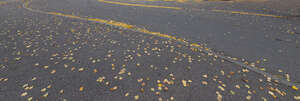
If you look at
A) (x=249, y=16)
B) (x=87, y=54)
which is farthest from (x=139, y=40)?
(x=249, y=16)

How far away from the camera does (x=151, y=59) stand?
12.6 ft

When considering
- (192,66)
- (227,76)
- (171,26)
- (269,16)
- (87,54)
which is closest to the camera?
(227,76)

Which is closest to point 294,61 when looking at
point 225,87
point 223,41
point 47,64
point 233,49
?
point 233,49

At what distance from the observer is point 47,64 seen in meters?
3.67

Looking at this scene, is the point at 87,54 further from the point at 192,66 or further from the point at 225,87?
the point at 225,87

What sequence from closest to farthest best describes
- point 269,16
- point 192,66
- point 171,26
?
point 192,66 → point 171,26 → point 269,16

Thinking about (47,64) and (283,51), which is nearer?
(47,64)

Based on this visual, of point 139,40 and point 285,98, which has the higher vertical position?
point 139,40

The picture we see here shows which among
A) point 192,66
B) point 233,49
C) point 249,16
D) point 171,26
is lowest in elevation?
point 192,66

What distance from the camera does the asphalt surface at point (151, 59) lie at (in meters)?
2.86

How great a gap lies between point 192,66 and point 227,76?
2.41ft

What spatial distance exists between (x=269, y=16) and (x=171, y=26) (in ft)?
14.4

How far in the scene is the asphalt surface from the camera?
113 inches

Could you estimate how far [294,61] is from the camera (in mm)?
3635
